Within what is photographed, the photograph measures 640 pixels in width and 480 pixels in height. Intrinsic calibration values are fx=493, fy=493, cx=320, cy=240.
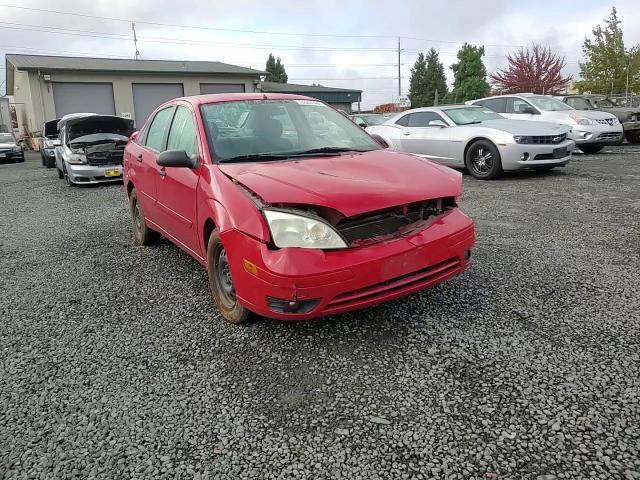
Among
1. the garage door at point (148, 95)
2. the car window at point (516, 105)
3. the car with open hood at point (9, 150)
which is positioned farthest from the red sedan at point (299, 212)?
the garage door at point (148, 95)

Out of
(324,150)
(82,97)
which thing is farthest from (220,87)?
(324,150)

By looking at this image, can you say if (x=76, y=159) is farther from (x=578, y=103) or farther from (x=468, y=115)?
(x=578, y=103)

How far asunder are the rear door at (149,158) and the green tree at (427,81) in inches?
2364

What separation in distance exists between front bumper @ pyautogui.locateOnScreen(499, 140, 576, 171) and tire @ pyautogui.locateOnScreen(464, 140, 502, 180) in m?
0.13

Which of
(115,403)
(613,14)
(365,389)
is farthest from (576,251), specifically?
(613,14)

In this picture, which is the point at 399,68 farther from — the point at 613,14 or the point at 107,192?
the point at 107,192

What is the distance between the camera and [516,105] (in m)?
12.0

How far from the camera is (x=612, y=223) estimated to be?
5.47 metres

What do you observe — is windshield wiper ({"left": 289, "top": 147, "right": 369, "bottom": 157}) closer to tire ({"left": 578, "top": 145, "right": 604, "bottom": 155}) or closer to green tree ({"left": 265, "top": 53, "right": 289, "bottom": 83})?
tire ({"left": 578, "top": 145, "right": 604, "bottom": 155})

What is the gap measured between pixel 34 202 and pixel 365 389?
8.58 m

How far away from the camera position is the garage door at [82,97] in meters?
24.6

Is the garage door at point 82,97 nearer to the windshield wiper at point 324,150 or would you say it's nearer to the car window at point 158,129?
the car window at point 158,129

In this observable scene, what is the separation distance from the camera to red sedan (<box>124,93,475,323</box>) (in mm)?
2648

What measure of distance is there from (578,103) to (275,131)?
1313 centimetres
